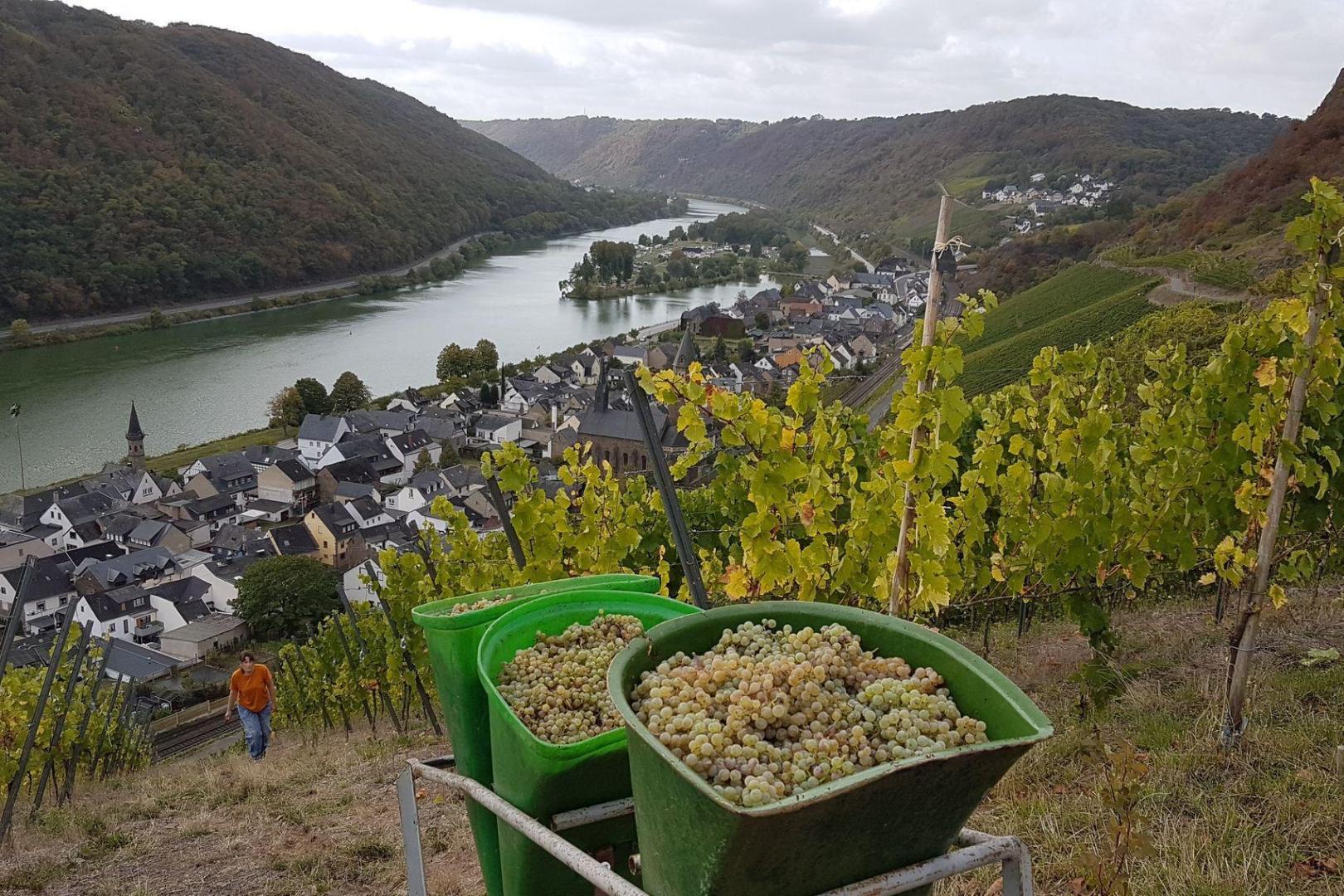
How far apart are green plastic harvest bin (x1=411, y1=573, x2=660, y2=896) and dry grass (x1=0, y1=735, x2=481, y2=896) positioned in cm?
161

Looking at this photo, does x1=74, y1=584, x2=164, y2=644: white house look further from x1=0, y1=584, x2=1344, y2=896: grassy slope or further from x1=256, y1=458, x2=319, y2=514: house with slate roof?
x1=0, y1=584, x2=1344, y2=896: grassy slope

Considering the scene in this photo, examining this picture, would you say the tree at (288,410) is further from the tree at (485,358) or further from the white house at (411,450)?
the tree at (485,358)

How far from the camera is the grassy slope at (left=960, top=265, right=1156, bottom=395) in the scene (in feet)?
108

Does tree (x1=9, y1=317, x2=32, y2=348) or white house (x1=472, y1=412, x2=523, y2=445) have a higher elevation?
tree (x1=9, y1=317, x2=32, y2=348)

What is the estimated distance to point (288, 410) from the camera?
45.4 m

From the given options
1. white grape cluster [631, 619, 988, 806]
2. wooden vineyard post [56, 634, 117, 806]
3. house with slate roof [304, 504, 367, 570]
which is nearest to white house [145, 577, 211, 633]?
house with slate roof [304, 504, 367, 570]

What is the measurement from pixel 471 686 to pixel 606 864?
0.58 meters

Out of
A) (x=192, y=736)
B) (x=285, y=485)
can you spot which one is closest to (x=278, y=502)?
(x=285, y=485)

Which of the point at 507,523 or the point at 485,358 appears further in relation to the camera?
the point at 485,358

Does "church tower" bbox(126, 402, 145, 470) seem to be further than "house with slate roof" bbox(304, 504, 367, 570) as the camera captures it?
Yes

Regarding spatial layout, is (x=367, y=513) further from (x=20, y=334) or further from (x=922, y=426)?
(x=922, y=426)

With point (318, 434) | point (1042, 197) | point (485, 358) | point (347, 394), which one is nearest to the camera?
point (318, 434)

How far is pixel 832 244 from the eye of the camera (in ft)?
384

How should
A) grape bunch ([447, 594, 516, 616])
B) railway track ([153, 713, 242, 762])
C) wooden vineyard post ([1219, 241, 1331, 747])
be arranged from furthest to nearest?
railway track ([153, 713, 242, 762])
wooden vineyard post ([1219, 241, 1331, 747])
grape bunch ([447, 594, 516, 616])
